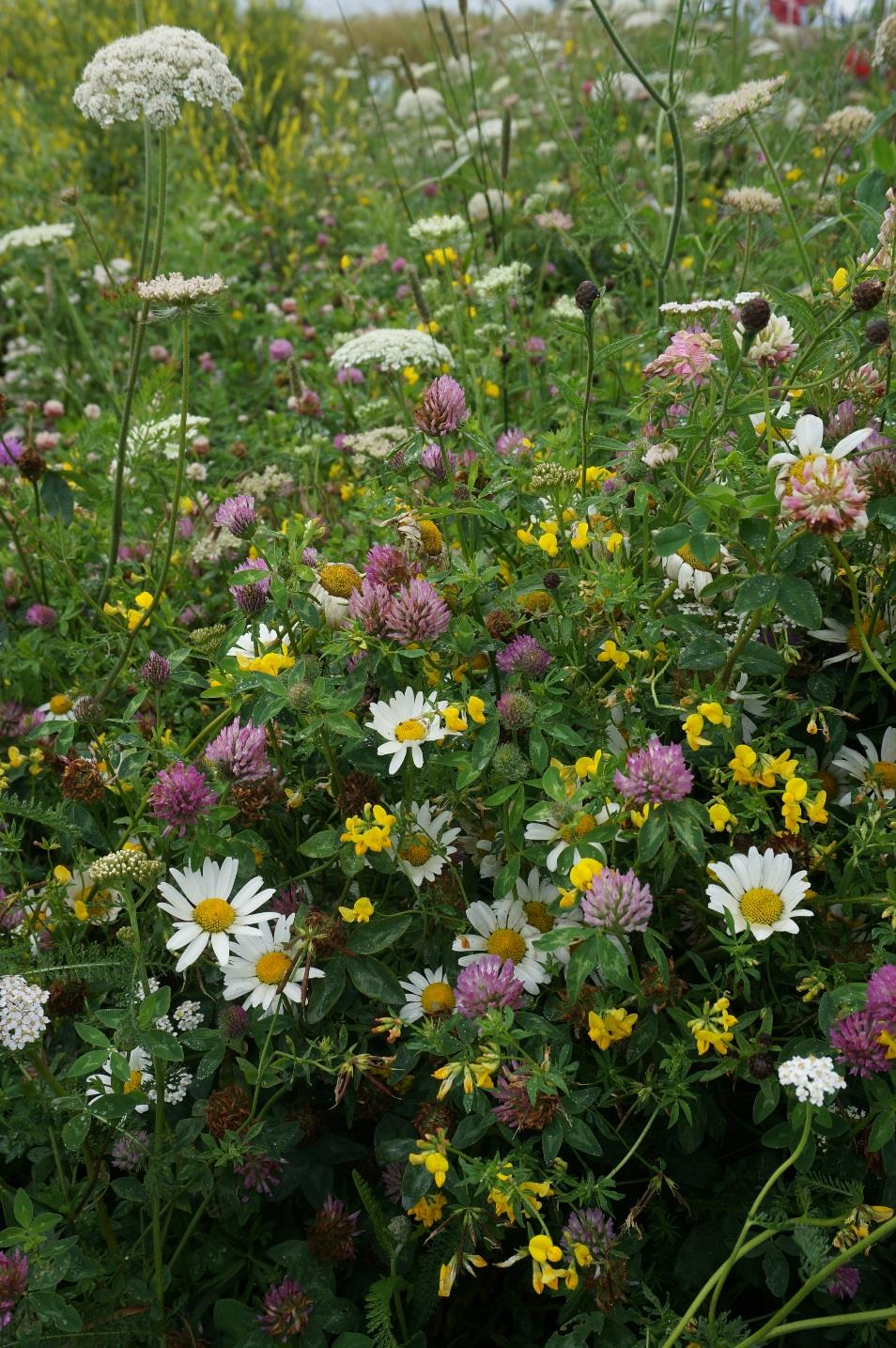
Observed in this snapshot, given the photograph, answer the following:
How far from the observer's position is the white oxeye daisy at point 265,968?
1.34 meters

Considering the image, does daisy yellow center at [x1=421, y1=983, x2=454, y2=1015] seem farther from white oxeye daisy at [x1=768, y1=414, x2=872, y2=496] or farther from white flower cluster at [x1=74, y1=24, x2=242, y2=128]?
white flower cluster at [x1=74, y1=24, x2=242, y2=128]

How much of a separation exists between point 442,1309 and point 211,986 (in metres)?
0.53

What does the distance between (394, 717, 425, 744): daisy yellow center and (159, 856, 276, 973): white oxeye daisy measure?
241 millimetres

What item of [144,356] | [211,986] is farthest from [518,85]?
[211,986]

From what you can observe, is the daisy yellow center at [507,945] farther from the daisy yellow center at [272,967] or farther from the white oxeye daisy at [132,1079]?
the white oxeye daisy at [132,1079]

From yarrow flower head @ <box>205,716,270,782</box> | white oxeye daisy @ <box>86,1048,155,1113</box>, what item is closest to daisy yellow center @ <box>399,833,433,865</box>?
yarrow flower head @ <box>205,716,270,782</box>

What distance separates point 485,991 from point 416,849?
9.2 inches

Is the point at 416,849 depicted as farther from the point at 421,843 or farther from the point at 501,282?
the point at 501,282

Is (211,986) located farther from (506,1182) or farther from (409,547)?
(409,547)

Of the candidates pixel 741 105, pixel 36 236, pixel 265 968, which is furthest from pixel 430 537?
pixel 36 236

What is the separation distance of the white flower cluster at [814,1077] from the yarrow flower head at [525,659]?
1.85 ft

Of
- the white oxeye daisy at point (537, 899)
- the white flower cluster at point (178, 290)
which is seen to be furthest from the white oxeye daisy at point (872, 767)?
the white flower cluster at point (178, 290)

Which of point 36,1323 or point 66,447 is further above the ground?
point 66,447

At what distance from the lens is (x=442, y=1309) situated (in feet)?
4.83
